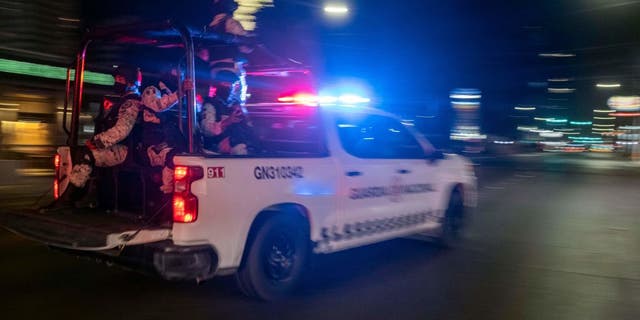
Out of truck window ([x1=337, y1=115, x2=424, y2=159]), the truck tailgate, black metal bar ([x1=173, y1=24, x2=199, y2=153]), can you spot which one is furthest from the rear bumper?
truck window ([x1=337, y1=115, x2=424, y2=159])

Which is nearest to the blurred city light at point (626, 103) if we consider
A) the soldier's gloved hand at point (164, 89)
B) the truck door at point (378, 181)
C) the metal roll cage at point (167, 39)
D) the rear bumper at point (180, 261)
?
the truck door at point (378, 181)

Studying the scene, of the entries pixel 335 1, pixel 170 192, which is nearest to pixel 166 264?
pixel 170 192

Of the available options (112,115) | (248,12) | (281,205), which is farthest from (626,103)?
(112,115)

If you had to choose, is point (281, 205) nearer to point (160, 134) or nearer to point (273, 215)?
point (273, 215)

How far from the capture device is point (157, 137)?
5586mm

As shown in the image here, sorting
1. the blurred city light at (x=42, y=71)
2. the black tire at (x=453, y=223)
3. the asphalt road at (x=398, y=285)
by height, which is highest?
the blurred city light at (x=42, y=71)

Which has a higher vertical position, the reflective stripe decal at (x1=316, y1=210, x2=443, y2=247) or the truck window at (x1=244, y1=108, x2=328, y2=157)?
the truck window at (x1=244, y1=108, x2=328, y2=157)

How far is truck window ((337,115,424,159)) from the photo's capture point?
21.0 feet

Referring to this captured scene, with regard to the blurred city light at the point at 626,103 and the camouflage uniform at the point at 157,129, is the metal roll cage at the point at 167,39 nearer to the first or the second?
the camouflage uniform at the point at 157,129

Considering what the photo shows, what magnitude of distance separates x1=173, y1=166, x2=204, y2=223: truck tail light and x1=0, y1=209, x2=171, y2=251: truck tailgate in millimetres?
185

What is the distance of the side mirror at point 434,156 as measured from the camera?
7625 millimetres

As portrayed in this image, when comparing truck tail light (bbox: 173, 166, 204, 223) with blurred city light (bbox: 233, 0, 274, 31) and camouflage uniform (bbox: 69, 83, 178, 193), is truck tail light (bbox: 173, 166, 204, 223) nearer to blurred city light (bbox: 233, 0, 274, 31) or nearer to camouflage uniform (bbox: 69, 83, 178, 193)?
camouflage uniform (bbox: 69, 83, 178, 193)

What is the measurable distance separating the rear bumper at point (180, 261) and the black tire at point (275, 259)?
0.55 m

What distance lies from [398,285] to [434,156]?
222 centimetres
